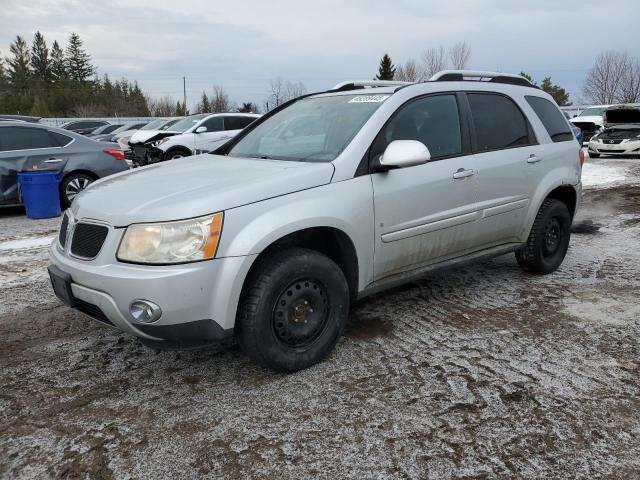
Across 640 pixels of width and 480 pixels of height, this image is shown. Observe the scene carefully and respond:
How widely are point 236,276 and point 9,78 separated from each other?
82621mm

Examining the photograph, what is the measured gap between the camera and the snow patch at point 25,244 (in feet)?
21.5

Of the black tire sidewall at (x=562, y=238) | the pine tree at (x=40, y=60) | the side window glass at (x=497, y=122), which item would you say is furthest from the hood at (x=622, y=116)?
the pine tree at (x=40, y=60)

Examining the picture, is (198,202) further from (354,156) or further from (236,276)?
(354,156)

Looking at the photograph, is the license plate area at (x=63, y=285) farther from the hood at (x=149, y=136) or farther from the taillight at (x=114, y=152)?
the hood at (x=149, y=136)

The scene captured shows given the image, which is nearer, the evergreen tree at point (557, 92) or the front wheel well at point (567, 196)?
the front wheel well at point (567, 196)

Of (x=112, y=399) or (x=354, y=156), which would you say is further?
(x=354, y=156)

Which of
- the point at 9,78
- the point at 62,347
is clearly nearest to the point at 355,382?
the point at 62,347

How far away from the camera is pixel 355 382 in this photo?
322 centimetres

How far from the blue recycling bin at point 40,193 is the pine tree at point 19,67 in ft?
235

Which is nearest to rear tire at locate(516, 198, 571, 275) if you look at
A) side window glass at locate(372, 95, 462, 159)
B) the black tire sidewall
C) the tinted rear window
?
the black tire sidewall

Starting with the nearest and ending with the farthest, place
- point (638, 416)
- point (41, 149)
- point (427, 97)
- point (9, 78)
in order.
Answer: point (638, 416)
point (427, 97)
point (41, 149)
point (9, 78)

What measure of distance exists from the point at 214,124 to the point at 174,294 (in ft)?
38.8

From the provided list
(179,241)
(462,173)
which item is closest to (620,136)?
(462,173)

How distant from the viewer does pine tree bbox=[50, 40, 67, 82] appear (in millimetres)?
77775
